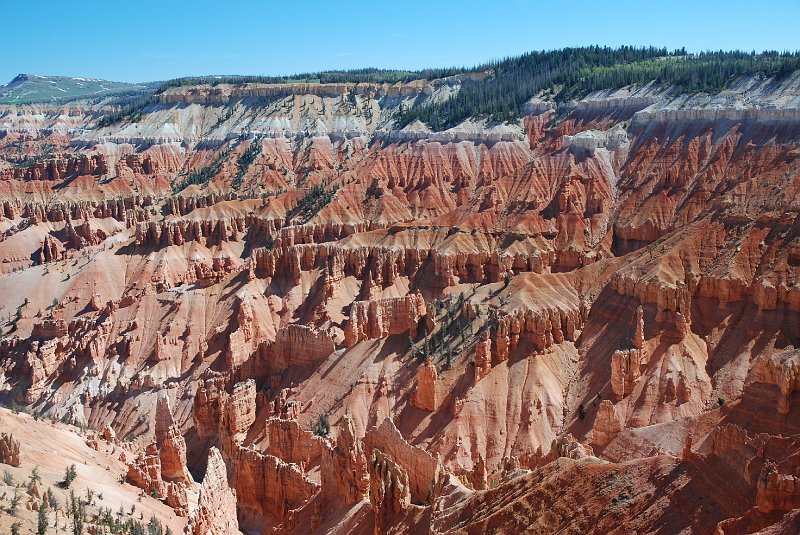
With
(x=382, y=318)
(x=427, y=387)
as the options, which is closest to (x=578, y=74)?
(x=382, y=318)

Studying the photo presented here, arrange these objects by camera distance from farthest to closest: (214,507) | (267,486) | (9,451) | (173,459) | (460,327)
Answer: (460,327)
(173,459)
(267,486)
(214,507)
(9,451)

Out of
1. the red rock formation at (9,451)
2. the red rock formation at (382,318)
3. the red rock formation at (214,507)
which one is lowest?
the red rock formation at (214,507)

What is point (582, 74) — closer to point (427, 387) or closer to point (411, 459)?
point (427, 387)

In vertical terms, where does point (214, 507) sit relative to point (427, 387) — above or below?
below

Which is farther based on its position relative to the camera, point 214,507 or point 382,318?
point 382,318

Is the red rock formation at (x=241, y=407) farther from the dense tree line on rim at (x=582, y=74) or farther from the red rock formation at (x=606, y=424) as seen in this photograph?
the dense tree line on rim at (x=582, y=74)

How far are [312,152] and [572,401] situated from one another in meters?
115

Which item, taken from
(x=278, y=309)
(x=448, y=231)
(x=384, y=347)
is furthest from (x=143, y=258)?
(x=384, y=347)

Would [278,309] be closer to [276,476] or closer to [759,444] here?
[276,476]

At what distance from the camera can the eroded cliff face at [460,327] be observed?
3834 centimetres

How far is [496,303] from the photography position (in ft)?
239

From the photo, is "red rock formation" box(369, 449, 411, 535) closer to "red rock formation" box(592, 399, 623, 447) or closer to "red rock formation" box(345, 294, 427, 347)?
"red rock formation" box(592, 399, 623, 447)

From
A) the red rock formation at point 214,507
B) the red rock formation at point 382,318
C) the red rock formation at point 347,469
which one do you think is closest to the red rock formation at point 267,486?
the red rock formation at point 214,507

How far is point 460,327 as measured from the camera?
70000mm
